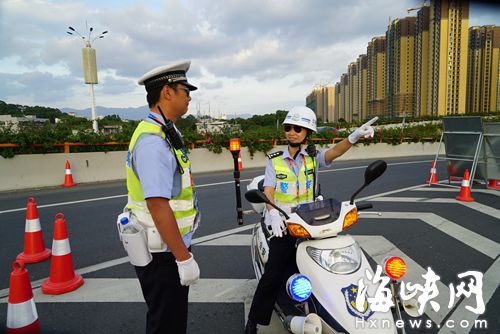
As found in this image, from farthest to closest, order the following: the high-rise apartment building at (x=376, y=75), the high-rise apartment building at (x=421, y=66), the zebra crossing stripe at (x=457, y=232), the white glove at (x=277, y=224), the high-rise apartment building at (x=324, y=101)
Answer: the high-rise apartment building at (x=324, y=101) < the high-rise apartment building at (x=376, y=75) < the high-rise apartment building at (x=421, y=66) < the zebra crossing stripe at (x=457, y=232) < the white glove at (x=277, y=224)

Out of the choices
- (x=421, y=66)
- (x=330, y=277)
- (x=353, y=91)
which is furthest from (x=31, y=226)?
(x=353, y=91)

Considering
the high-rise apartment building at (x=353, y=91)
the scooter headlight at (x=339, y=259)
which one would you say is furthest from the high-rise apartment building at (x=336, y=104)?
the scooter headlight at (x=339, y=259)

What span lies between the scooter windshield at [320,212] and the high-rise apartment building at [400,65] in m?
70.4

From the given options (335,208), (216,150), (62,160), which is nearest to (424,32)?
(216,150)

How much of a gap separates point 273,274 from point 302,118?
4.56 feet

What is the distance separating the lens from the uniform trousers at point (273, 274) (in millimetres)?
2676

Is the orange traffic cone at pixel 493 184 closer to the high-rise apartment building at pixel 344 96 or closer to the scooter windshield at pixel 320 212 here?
the scooter windshield at pixel 320 212

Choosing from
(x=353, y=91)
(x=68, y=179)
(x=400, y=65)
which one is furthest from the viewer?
(x=353, y=91)

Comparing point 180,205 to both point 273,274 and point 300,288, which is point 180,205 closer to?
point 300,288

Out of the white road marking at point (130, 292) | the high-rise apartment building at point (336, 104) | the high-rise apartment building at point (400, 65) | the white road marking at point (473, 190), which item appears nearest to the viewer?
the white road marking at point (130, 292)

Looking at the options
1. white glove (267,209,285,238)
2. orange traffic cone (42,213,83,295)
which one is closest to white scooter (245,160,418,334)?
white glove (267,209,285,238)

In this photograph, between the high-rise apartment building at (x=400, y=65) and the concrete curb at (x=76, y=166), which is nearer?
the concrete curb at (x=76, y=166)

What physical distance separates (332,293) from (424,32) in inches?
2519

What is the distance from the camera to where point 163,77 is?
6.72 ft
